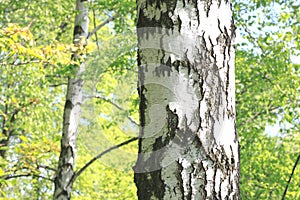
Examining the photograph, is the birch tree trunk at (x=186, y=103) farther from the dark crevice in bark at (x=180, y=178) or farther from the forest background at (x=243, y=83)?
the forest background at (x=243, y=83)

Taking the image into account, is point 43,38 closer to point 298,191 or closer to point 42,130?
point 42,130

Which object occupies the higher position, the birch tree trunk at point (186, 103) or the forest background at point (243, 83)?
the forest background at point (243, 83)

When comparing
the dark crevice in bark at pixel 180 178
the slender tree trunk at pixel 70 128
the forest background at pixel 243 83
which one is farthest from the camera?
the forest background at pixel 243 83

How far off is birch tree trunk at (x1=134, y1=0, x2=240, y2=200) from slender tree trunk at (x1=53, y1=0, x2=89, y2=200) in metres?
5.59

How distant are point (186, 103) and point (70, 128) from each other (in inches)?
251

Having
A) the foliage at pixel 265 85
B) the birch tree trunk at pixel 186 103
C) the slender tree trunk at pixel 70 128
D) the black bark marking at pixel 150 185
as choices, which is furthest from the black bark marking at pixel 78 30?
the black bark marking at pixel 150 185

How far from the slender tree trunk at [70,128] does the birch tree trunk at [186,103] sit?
5.59 meters

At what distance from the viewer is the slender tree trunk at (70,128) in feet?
24.7

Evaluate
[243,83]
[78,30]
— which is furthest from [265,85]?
[78,30]

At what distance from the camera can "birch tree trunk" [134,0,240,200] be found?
1609mm

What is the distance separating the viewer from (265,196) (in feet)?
32.1

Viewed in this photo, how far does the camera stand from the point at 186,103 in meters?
1.64

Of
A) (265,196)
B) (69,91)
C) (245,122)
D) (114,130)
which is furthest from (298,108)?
(114,130)

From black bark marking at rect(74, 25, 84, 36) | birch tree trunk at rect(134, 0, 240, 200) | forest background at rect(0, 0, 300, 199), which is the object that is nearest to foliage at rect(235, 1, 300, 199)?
forest background at rect(0, 0, 300, 199)
